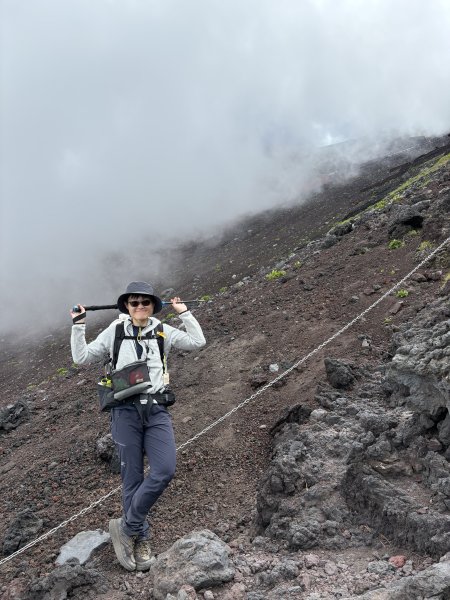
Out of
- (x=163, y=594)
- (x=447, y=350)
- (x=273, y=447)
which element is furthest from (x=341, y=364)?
(x=163, y=594)

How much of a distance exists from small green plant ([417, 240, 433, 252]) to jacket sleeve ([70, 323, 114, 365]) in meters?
8.03

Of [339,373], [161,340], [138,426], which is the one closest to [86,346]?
[161,340]

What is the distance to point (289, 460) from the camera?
204 inches

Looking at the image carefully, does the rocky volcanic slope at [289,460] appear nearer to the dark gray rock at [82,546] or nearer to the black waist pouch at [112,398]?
the dark gray rock at [82,546]

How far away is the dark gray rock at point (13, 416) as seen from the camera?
10.3 m

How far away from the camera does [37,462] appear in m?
7.74

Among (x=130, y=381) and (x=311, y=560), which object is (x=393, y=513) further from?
(x=130, y=381)

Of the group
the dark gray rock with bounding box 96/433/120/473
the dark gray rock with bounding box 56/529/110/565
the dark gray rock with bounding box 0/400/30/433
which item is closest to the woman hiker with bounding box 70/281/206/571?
the dark gray rock with bounding box 56/529/110/565

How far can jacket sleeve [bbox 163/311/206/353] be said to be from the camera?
498cm

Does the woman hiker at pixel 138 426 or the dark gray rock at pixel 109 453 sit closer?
the woman hiker at pixel 138 426

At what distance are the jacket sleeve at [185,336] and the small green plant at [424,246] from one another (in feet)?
24.0

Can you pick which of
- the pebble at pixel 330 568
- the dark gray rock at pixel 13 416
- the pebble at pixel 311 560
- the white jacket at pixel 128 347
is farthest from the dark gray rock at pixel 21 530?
the dark gray rock at pixel 13 416

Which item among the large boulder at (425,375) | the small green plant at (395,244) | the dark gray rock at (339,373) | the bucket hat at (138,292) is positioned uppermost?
the bucket hat at (138,292)


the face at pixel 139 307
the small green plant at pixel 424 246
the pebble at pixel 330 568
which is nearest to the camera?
the pebble at pixel 330 568
